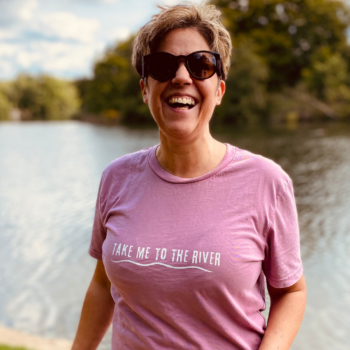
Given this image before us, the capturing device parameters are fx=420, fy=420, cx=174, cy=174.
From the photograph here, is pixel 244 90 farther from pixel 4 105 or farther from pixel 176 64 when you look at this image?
pixel 4 105

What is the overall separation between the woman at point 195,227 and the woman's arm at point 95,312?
0.19 metres

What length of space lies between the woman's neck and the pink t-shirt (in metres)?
0.04

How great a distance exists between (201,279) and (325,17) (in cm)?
5140

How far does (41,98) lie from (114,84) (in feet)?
111

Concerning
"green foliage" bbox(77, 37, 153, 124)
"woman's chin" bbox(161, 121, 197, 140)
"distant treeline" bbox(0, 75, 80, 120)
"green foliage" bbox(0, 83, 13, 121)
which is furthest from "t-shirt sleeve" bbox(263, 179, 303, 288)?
"distant treeline" bbox(0, 75, 80, 120)

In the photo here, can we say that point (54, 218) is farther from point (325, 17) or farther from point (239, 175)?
point (325, 17)

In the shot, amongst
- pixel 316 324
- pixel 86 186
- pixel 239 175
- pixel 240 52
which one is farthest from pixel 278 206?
pixel 240 52

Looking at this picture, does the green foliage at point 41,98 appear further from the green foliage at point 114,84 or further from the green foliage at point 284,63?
the green foliage at point 284,63

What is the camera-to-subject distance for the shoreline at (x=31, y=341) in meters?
6.00

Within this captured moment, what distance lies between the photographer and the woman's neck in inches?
61.0

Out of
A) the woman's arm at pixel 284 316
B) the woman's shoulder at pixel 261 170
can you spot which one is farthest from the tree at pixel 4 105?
the woman's arm at pixel 284 316

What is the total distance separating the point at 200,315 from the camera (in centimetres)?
140

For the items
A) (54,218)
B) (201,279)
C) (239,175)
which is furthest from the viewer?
(54,218)

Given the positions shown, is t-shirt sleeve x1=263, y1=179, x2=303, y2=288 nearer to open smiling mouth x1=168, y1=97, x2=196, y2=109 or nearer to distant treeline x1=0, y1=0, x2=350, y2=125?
open smiling mouth x1=168, y1=97, x2=196, y2=109
